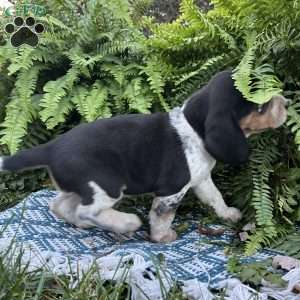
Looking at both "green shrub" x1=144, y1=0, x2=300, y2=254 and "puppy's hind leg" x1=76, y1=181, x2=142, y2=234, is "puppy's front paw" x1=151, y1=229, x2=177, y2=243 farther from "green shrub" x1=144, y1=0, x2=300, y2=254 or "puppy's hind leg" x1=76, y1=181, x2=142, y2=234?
"green shrub" x1=144, y1=0, x2=300, y2=254

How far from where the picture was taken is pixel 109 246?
3.62 m

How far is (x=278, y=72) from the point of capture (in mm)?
3977

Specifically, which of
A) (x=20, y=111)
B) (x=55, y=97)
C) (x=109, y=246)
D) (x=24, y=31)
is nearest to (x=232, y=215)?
(x=109, y=246)

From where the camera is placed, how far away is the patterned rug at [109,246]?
3180 millimetres

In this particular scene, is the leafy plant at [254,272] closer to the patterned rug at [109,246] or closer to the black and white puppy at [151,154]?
the patterned rug at [109,246]

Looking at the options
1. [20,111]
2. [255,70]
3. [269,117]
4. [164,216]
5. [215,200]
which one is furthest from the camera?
[20,111]

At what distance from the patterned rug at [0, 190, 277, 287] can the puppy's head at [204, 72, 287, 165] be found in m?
0.58

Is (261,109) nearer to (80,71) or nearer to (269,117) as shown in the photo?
(269,117)

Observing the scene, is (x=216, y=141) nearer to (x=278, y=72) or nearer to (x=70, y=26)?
(x=278, y=72)

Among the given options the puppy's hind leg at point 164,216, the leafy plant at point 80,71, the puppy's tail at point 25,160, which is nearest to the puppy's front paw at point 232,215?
the puppy's hind leg at point 164,216

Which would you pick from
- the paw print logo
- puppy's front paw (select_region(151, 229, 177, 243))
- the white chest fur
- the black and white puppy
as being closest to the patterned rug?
puppy's front paw (select_region(151, 229, 177, 243))

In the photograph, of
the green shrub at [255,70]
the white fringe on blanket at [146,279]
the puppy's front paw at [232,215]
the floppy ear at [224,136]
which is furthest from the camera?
the puppy's front paw at [232,215]

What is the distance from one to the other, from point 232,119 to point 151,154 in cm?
54

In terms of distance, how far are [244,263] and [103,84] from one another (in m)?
2.19
